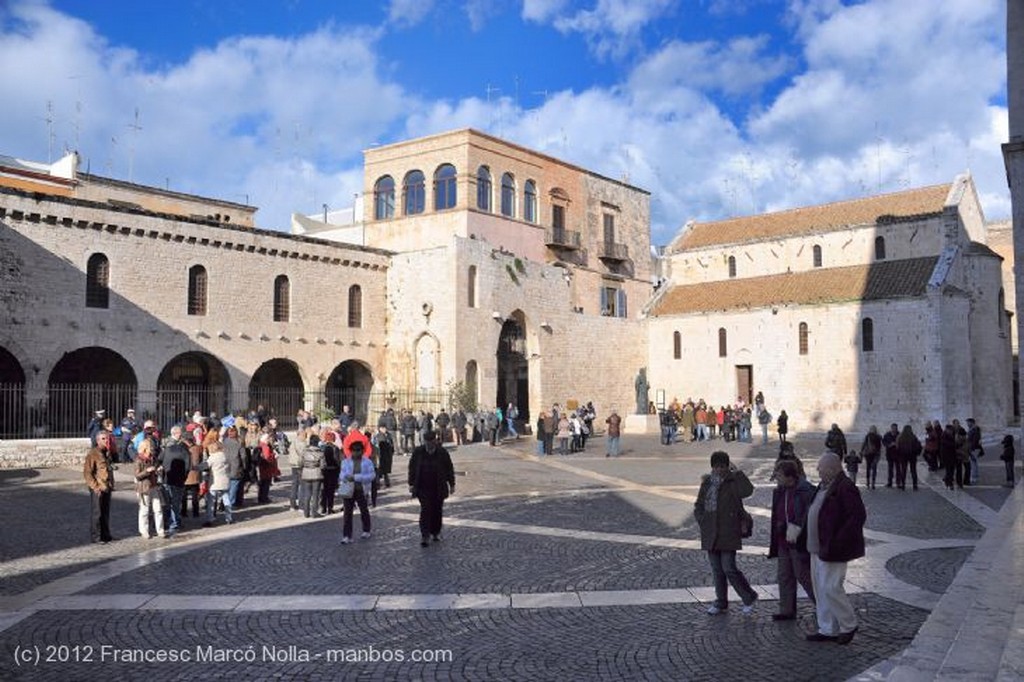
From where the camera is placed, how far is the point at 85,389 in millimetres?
25391

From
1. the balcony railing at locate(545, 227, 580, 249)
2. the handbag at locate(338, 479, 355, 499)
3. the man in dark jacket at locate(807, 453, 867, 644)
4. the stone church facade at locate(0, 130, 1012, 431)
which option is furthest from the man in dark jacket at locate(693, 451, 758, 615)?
the balcony railing at locate(545, 227, 580, 249)

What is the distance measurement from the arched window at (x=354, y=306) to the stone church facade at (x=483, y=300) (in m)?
0.09

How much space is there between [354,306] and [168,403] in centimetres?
864

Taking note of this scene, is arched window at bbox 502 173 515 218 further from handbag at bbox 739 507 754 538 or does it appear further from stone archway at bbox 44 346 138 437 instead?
handbag at bbox 739 507 754 538

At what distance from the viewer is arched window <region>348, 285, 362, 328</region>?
34.3 metres

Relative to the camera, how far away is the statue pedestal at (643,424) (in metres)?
38.0

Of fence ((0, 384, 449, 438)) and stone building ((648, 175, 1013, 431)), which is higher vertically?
stone building ((648, 175, 1013, 431))

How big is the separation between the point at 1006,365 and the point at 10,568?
40933 mm

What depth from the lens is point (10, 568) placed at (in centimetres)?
959

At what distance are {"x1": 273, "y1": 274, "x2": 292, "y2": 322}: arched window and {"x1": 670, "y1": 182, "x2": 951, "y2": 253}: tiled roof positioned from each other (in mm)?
23650

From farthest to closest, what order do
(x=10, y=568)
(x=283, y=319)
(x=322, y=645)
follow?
1. (x=283, y=319)
2. (x=10, y=568)
3. (x=322, y=645)

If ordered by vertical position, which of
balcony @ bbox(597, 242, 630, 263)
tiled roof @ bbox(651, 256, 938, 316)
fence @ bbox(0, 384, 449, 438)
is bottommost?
fence @ bbox(0, 384, 449, 438)

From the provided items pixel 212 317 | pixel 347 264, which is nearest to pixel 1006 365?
pixel 347 264

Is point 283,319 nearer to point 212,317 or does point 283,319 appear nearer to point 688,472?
point 212,317
